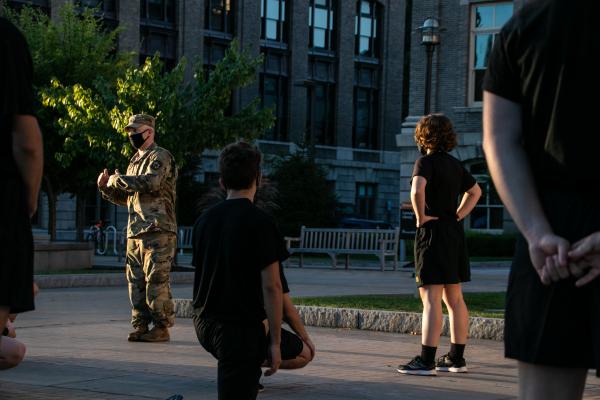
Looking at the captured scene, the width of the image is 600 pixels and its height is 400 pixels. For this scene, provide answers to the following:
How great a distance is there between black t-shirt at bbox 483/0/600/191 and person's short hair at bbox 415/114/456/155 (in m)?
5.73

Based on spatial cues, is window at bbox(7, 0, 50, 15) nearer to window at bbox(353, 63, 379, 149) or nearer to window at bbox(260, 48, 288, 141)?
window at bbox(260, 48, 288, 141)

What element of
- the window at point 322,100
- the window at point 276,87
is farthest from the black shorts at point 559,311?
the window at point 322,100

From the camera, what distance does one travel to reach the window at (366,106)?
6172cm

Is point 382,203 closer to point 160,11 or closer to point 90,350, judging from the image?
point 160,11

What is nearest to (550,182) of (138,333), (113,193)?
(113,193)

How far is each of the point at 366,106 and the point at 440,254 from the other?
5348 centimetres

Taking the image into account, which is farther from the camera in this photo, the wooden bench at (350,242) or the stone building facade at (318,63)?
the stone building facade at (318,63)

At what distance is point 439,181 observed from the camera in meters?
9.03

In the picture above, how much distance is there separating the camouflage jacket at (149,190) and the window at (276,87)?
45694 mm

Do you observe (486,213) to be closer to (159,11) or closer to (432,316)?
(159,11)

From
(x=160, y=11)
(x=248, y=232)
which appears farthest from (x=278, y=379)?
(x=160, y=11)

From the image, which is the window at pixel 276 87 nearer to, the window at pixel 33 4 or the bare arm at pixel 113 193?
the window at pixel 33 4

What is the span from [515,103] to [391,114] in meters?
60.1

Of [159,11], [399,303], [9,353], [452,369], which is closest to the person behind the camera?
[9,353]
